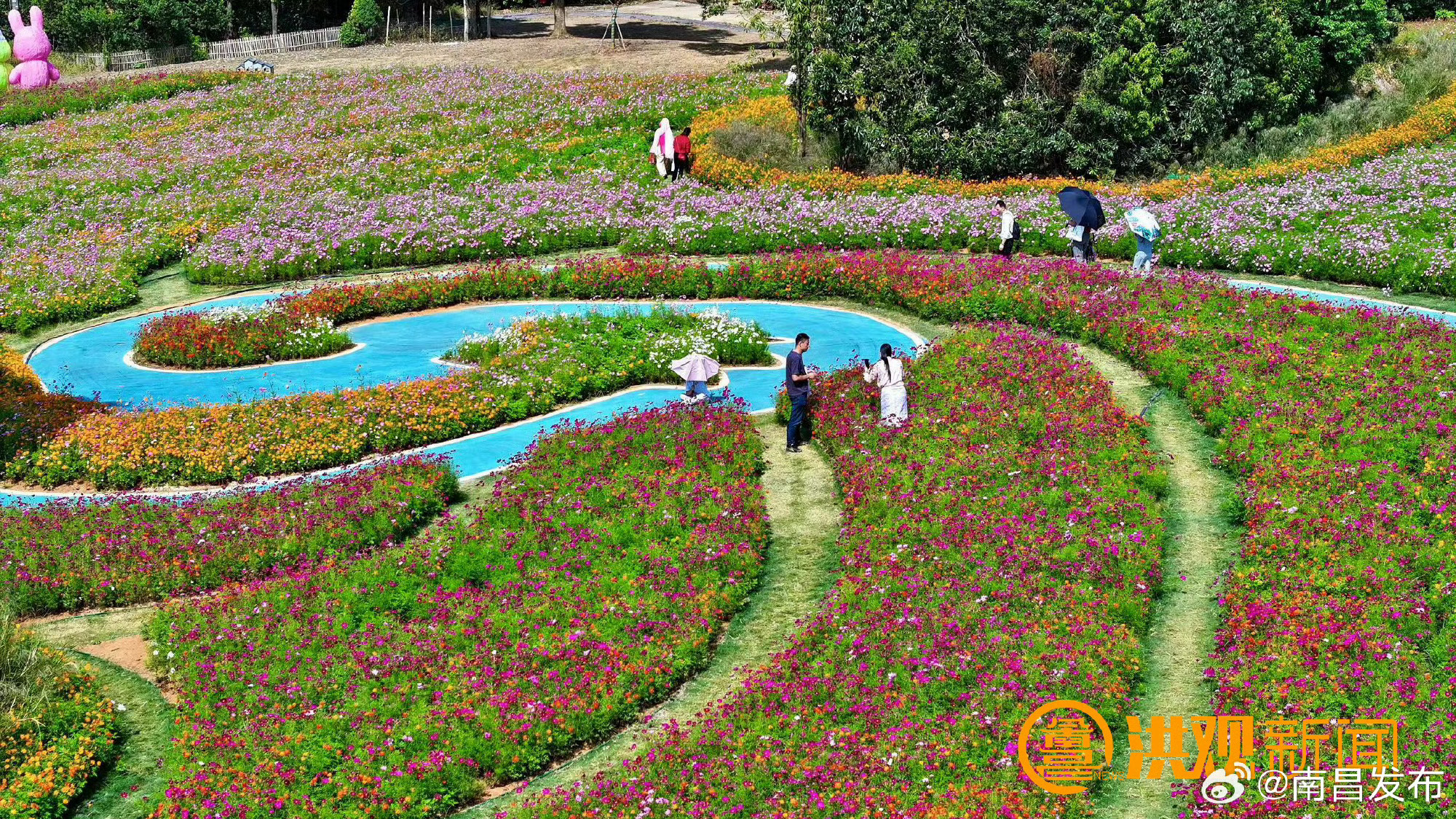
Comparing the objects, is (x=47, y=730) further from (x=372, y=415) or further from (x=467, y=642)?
(x=372, y=415)

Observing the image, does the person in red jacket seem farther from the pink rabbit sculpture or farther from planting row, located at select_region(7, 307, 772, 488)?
the pink rabbit sculpture

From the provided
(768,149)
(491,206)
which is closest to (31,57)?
(491,206)

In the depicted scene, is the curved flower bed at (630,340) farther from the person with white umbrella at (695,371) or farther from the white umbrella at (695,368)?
the white umbrella at (695,368)

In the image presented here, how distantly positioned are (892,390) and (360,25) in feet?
172

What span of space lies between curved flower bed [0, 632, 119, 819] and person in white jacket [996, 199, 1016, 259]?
58.0ft

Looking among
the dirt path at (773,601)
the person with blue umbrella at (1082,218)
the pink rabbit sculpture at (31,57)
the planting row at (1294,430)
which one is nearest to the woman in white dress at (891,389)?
the dirt path at (773,601)

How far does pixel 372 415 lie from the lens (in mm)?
19391

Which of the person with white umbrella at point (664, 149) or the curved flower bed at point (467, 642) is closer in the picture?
the curved flower bed at point (467, 642)

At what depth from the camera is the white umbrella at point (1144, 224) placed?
24203 millimetres

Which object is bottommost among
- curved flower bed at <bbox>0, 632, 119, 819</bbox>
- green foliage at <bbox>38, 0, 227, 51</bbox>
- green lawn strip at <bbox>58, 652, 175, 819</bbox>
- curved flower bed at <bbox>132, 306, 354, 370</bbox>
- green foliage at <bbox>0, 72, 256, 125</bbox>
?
green lawn strip at <bbox>58, 652, 175, 819</bbox>

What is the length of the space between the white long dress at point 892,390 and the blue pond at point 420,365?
2.80 m

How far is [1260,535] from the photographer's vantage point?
47.2ft

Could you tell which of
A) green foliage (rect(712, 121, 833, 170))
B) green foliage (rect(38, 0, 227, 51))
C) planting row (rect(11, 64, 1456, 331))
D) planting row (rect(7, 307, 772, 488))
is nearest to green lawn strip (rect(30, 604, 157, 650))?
planting row (rect(7, 307, 772, 488))

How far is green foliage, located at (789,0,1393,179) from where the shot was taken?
3186 centimetres
